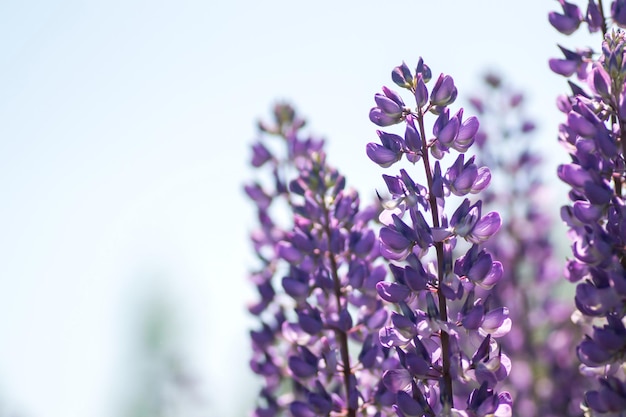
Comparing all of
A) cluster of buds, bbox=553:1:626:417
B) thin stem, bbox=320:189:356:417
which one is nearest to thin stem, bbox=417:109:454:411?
cluster of buds, bbox=553:1:626:417

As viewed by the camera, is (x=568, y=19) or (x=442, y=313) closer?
(x=442, y=313)

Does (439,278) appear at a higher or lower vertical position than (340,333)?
higher

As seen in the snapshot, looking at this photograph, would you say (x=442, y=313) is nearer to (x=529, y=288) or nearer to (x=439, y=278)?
(x=439, y=278)

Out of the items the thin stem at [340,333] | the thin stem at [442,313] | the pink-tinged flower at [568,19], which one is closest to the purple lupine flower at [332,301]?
the thin stem at [340,333]

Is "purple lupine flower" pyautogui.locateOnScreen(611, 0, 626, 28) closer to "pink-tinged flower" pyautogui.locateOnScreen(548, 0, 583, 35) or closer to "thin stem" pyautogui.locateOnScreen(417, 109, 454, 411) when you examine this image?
"pink-tinged flower" pyautogui.locateOnScreen(548, 0, 583, 35)

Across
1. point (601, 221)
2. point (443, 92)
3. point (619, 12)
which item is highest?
point (619, 12)

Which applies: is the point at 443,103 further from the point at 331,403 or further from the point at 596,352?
the point at 331,403

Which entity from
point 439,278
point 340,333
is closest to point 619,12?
point 439,278

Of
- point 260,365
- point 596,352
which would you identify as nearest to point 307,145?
point 260,365

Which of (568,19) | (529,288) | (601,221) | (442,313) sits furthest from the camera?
(529,288)
